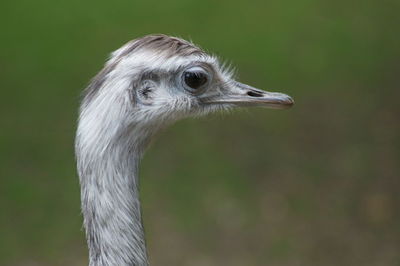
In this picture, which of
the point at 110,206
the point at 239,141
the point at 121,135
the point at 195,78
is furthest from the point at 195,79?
the point at 239,141

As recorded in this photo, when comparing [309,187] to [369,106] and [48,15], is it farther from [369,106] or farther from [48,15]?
[48,15]

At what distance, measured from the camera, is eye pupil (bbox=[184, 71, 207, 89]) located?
109 inches

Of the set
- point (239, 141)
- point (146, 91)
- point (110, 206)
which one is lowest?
point (239, 141)

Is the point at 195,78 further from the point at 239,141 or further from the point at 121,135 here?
the point at 239,141

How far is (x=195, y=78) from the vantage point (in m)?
2.80

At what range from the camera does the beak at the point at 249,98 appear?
289cm

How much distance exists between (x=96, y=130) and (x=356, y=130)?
3.62m

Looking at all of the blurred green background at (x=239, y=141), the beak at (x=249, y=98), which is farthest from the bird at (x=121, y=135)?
the blurred green background at (x=239, y=141)

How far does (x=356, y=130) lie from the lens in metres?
5.90

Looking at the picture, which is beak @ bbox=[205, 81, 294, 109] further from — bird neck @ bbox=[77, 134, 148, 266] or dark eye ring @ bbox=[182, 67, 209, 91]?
bird neck @ bbox=[77, 134, 148, 266]

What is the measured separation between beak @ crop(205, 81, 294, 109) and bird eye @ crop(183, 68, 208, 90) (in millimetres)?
79

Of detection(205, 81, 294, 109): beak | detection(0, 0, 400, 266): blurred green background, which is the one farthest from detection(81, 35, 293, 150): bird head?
detection(0, 0, 400, 266): blurred green background

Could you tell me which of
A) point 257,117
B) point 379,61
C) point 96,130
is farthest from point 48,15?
point 96,130

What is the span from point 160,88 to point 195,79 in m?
0.15
